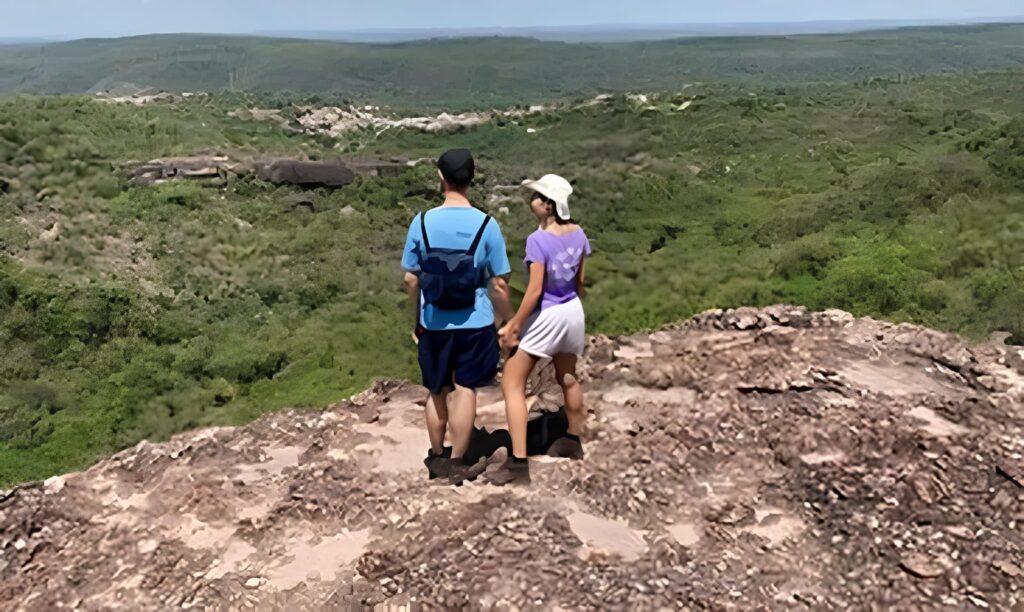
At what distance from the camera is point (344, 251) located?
51.7ft

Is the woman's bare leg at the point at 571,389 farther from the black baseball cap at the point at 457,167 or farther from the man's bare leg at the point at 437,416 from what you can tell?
the black baseball cap at the point at 457,167

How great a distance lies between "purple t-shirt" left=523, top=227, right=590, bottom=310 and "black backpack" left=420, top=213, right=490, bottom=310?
282 millimetres

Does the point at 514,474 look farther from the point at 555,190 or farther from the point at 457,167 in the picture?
the point at 457,167

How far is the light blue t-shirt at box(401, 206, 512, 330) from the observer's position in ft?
13.4

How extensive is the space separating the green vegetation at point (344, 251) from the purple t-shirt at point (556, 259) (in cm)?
400

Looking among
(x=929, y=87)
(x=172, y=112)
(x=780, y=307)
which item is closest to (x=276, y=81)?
(x=172, y=112)

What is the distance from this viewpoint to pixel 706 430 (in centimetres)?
545

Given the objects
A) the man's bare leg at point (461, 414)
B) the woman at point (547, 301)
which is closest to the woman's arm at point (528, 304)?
the woman at point (547, 301)

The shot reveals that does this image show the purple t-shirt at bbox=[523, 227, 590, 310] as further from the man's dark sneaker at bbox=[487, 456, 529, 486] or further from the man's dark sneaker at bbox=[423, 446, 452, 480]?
the man's dark sneaker at bbox=[423, 446, 452, 480]

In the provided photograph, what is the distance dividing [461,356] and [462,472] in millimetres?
897

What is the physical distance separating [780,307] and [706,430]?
10.3 feet

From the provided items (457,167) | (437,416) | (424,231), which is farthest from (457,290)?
(437,416)

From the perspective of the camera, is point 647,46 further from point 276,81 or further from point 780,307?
point 780,307

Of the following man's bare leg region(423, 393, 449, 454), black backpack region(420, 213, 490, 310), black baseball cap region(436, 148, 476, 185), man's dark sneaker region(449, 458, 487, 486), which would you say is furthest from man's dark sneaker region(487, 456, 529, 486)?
black baseball cap region(436, 148, 476, 185)
